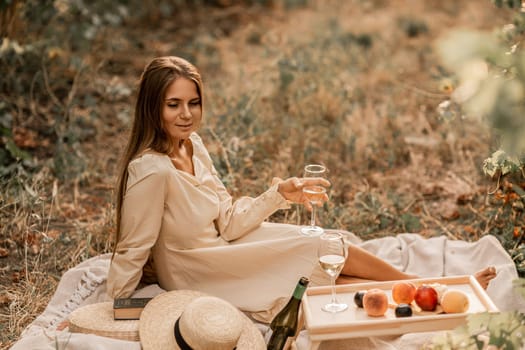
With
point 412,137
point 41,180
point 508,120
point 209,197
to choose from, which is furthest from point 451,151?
point 508,120

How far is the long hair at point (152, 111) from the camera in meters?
3.71

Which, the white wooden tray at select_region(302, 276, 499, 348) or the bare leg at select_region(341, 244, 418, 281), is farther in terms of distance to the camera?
the bare leg at select_region(341, 244, 418, 281)

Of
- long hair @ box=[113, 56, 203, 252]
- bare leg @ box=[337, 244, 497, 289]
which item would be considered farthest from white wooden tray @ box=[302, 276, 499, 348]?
long hair @ box=[113, 56, 203, 252]

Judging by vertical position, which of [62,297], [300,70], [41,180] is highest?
[300,70]

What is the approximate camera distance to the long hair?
3711 millimetres

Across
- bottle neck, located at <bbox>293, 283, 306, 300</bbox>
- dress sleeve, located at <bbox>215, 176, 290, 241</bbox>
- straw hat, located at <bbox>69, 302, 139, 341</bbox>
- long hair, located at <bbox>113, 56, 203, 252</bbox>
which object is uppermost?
long hair, located at <bbox>113, 56, 203, 252</bbox>

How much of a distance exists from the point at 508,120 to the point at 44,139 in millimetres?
5135

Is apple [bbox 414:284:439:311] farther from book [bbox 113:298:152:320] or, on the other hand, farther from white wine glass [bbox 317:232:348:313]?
book [bbox 113:298:152:320]

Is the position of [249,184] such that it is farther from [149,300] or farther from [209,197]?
[149,300]

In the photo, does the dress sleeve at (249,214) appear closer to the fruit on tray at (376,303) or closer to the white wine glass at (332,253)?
the white wine glass at (332,253)

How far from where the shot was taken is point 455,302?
10.5ft

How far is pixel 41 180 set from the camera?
17.2 ft

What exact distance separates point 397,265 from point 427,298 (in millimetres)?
1317

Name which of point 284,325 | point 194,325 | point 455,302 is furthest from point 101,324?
point 455,302
